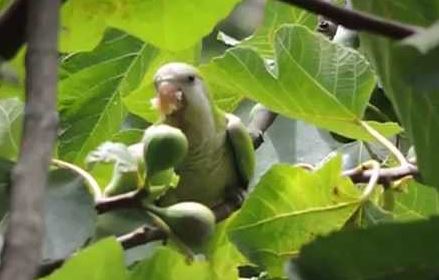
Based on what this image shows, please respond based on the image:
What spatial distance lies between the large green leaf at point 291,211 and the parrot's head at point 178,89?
18cm

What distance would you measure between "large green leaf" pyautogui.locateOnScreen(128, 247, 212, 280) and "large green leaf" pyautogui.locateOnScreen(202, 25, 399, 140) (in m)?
0.17

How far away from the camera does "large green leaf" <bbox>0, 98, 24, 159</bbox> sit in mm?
466

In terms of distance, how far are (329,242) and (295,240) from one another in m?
0.31

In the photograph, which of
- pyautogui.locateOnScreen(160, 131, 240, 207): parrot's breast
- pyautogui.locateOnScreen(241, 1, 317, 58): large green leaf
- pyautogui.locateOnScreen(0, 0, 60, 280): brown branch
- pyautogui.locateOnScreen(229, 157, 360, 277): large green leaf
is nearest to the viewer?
pyautogui.locateOnScreen(0, 0, 60, 280): brown branch

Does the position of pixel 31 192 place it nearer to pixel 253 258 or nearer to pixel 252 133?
pixel 253 258

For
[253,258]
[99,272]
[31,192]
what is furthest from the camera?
[253,258]

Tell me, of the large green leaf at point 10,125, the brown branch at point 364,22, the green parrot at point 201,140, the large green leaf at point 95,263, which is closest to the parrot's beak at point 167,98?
the green parrot at point 201,140

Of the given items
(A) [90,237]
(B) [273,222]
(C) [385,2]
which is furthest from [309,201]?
(C) [385,2]

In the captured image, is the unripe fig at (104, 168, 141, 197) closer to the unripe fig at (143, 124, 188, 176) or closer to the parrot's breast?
the unripe fig at (143, 124, 188, 176)

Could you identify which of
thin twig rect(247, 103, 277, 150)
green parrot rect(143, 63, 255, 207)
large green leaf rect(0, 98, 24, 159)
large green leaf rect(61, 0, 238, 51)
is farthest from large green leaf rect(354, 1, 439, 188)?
thin twig rect(247, 103, 277, 150)

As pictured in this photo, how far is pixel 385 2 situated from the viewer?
294 mm

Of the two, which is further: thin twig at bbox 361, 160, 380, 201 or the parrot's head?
the parrot's head

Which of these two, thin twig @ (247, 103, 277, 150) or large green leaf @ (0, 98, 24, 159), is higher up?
large green leaf @ (0, 98, 24, 159)

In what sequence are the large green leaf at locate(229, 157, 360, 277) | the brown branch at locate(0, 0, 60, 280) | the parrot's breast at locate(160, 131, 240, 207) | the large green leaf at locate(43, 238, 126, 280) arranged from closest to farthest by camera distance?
the brown branch at locate(0, 0, 60, 280)
the large green leaf at locate(43, 238, 126, 280)
the large green leaf at locate(229, 157, 360, 277)
the parrot's breast at locate(160, 131, 240, 207)
